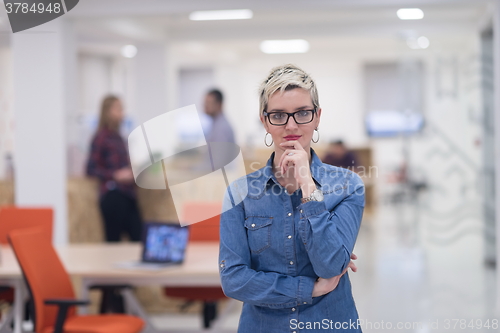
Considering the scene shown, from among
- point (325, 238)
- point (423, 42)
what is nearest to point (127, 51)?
point (423, 42)

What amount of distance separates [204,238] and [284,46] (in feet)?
29.4

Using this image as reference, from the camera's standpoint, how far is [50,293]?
2.92 metres

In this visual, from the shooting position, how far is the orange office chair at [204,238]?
3721mm

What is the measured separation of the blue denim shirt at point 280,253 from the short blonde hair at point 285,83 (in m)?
0.19

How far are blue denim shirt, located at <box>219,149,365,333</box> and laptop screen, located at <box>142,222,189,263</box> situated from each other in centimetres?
167

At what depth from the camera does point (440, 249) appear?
24.8 ft

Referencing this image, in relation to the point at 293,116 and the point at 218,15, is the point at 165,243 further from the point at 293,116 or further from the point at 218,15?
the point at 218,15

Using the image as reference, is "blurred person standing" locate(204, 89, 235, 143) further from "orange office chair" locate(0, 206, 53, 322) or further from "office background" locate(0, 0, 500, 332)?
"orange office chair" locate(0, 206, 53, 322)

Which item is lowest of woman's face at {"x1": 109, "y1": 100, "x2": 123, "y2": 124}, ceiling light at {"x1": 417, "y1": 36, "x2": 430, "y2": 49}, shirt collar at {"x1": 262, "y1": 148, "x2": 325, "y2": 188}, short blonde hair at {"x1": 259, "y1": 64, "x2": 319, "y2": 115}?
shirt collar at {"x1": 262, "y1": 148, "x2": 325, "y2": 188}

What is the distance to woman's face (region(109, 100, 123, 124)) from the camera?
496 centimetres

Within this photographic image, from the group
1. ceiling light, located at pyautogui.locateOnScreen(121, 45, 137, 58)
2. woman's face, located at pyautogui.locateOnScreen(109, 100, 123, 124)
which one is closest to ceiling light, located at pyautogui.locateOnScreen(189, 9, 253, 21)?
woman's face, located at pyautogui.locateOnScreen(109, 100, 123, 124)

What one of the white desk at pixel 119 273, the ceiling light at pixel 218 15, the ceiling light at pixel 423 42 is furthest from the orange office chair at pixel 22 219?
the ceiling light at pixel 423 42

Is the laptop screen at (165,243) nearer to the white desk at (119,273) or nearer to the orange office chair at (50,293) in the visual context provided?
the white desk at (119,273)

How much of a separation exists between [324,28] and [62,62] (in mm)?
4187
